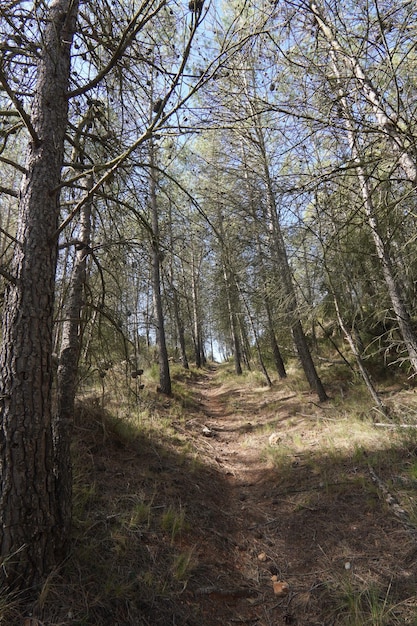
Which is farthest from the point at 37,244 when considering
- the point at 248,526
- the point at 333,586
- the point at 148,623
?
the point at 248,526

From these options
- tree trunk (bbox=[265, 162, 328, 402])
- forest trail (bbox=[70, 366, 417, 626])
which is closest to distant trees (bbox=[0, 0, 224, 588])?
forest trail (bbox=[70, 366, 417, 626])

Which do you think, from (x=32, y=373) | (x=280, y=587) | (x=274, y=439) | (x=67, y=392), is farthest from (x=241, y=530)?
(x=32, y=373)

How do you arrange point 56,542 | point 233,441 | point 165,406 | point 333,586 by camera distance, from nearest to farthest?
point 56,542 → point 333,586 → point 233,441 → point 165,406

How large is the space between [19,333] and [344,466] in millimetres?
4346

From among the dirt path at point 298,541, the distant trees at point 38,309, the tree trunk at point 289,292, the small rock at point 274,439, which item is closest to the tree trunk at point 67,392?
the distant trees at point 38,309

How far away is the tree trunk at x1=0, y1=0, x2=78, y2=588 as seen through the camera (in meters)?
1.80

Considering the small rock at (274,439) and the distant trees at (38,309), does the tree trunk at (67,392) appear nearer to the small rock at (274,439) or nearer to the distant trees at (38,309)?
the distant trees at (38,309)

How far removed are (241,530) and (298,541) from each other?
2.10 feet

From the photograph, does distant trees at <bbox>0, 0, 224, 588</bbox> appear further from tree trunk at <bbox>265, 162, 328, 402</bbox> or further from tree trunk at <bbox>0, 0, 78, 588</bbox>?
tree trunk at <bbox>265, 162, 328, 402</bbox>

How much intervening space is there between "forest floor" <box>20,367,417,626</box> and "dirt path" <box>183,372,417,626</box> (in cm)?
1

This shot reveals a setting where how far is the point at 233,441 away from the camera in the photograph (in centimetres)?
656

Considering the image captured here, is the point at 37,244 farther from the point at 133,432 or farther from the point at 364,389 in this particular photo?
the point at 364,389

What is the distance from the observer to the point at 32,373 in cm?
192

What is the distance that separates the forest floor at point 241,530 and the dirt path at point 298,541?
0.01 metres
